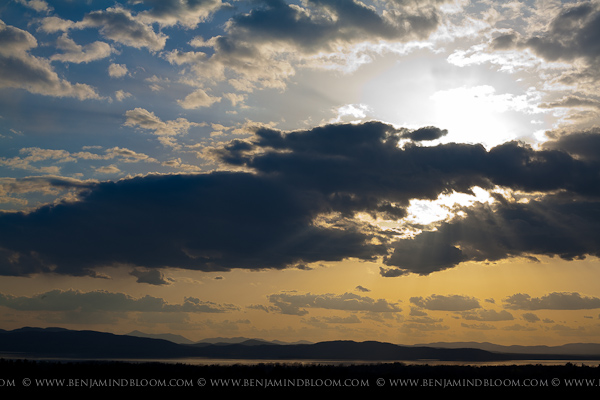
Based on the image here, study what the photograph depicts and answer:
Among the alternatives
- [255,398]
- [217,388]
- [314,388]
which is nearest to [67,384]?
[217,388]

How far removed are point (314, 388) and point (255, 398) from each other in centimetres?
1413

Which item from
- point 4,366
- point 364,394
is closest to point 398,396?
point 364,394

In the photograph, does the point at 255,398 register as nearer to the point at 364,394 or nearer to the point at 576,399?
the point at 364,394

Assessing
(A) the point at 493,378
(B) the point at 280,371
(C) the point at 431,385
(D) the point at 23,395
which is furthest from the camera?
(B) the point at 280,371

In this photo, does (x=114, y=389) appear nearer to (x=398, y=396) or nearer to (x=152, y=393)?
(x=152, y=393)

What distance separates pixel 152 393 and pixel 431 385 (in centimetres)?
4844

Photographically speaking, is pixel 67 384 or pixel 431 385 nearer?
pixel 67 384

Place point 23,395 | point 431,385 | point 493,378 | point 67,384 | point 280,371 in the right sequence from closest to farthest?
point 23,395 → point 67,384 → point 431,385 → point 493,378 → point 280,371

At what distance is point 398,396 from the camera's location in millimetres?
80875

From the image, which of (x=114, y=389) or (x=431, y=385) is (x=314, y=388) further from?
(x=114, y=389)

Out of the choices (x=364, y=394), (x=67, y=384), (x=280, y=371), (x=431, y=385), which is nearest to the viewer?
(x=364, y=394)

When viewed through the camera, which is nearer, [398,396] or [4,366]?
[398,396]

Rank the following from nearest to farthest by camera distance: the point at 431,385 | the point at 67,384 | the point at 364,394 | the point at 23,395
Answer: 1. the point at 23,395
2. the point at 364,394
3. the point at 67,384
4. the point at 431,385

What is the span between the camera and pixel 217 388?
280 feet
